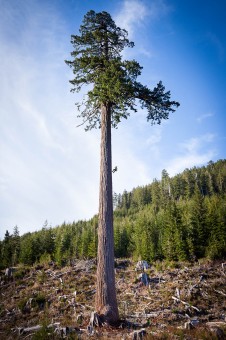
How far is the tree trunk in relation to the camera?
283 inches

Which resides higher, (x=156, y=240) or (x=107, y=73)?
(x=107, y=73)

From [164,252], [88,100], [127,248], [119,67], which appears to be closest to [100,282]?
[88,100]

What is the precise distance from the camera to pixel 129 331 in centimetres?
650

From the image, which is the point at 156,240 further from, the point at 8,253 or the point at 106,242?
the point at 106,242

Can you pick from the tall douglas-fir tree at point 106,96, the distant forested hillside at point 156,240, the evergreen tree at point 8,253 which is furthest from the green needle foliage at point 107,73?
the evergreen tree at point 8,253

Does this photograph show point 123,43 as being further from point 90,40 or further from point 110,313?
point 110,313

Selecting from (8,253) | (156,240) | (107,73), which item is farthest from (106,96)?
(8,253)

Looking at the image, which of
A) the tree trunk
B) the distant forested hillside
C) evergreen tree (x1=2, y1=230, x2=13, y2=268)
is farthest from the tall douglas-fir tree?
evergreen tree (x1=2, y1=230, x2=13, y2=268)

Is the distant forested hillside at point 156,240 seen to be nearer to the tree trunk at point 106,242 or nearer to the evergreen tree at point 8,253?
the evergreen tree at point 8,253

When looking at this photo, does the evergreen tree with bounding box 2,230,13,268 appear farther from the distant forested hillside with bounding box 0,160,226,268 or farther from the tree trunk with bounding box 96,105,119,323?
the tree trunk with bounding box 96,105,119,323

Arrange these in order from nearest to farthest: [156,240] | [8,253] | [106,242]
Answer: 1. [106,242]
2. [156,240]
3. [8,253]

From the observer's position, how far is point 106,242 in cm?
797

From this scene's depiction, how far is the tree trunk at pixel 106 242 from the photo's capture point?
23.6ft

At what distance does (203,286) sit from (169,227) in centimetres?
1968
